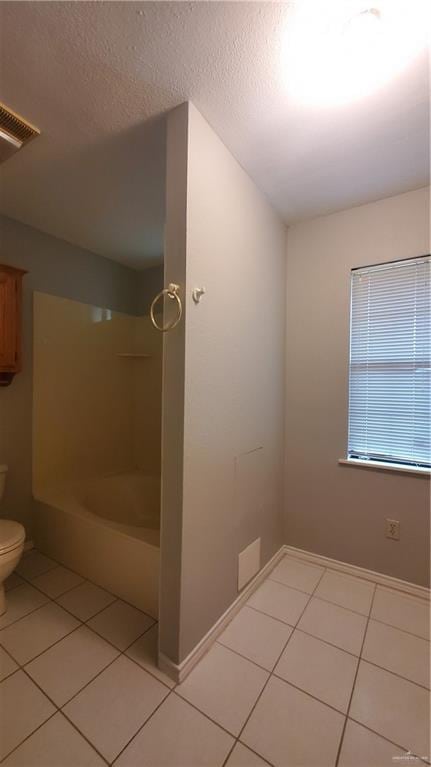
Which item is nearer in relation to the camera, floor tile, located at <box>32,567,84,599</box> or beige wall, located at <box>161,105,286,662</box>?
beige wall, located at <box>161,105,286,662</box>

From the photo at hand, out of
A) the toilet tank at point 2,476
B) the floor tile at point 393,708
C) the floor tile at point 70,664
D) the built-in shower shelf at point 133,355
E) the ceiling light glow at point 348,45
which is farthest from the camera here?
the built-in shower shelf at point 133,355

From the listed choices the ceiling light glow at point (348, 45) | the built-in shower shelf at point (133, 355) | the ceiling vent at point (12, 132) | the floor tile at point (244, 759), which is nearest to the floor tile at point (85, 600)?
the floor tile at point (244, 759)

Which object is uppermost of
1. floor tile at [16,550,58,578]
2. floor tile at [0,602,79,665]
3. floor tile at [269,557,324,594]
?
floor tile at [0,602,79,665]

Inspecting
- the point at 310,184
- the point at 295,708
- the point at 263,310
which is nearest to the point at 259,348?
the point at 263,310

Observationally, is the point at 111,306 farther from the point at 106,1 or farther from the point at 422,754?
the point at 422,754

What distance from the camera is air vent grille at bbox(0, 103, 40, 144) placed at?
130 centimetres

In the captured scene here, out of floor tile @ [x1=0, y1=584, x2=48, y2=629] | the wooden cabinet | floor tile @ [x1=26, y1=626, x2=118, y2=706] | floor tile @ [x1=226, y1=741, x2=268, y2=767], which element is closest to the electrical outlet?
floor tile @ [x1=226, y1=741, x2=268, y2=767]

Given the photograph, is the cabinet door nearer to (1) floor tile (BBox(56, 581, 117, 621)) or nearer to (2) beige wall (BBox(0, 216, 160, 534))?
(2) beige wall (BBox(0, 216, 160, 534))

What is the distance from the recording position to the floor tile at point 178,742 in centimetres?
97

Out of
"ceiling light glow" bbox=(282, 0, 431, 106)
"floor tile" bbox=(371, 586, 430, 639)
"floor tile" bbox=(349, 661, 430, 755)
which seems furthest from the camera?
"floor tile" bbox=(371, 586, 430, 639)

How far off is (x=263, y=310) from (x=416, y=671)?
1.87 metres

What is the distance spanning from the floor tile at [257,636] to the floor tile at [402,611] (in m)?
0.55

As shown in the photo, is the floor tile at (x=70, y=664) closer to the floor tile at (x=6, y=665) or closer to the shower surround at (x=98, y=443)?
the floor tile at (x=6, y=665)

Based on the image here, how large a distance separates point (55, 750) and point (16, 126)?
2.38 metres
